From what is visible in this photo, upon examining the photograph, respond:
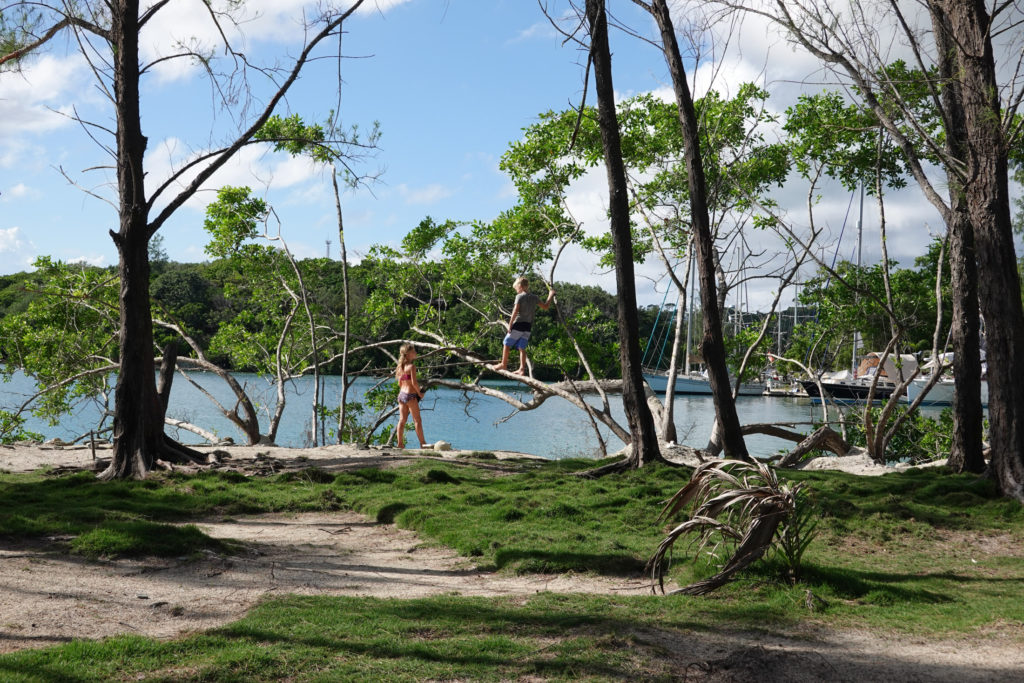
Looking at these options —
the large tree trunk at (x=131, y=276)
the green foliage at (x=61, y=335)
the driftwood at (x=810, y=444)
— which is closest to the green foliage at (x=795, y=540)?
the driftwood at (x=810, y=444)

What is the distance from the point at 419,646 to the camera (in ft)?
13.9

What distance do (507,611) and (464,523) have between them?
272 centimetres

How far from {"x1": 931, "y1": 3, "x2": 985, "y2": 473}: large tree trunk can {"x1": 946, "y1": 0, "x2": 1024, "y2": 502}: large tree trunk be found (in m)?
0.82

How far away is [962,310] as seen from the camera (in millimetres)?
9844

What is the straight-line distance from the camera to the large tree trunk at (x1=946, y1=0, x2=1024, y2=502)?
8.46m

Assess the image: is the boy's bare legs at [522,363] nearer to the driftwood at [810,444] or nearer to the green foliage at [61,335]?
the driftwood at [810,444]

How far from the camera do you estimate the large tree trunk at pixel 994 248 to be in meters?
8.46

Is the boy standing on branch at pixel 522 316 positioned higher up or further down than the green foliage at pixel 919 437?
higher up

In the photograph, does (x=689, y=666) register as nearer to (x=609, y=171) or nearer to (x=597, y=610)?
(x=597, y=610)

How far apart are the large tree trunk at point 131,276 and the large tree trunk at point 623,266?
5.68m

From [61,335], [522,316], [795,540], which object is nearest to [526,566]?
[795,540]

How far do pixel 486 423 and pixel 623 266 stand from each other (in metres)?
23.7

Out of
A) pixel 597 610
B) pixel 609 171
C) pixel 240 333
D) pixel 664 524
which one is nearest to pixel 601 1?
pixel 609 171

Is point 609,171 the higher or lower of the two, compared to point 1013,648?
higher
